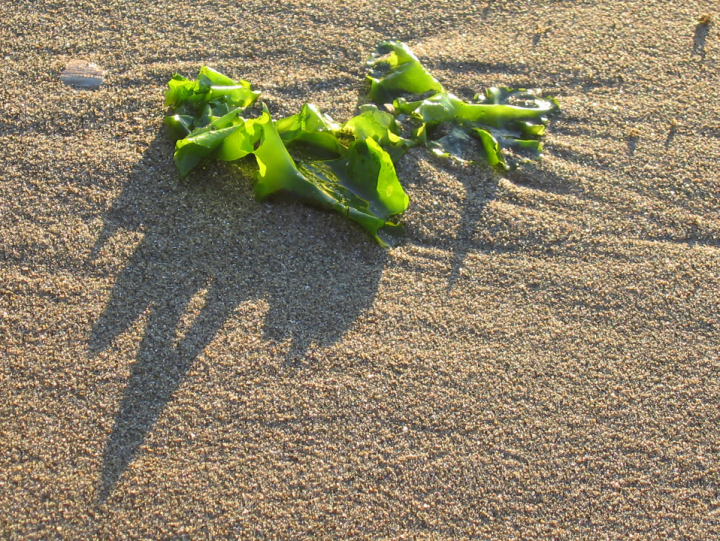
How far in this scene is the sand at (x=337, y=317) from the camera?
1.27m

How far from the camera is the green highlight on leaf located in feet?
5.43

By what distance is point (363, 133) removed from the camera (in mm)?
1797

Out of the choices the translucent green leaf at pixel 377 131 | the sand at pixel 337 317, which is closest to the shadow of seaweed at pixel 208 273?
the sand at pixel 337 317

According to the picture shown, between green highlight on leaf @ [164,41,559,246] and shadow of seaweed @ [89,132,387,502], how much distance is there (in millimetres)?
63

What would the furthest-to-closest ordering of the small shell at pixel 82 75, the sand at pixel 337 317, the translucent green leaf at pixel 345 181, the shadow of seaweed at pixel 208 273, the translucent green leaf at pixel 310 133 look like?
the small shell at pixel 82 75, the translucent green leaf at pixel 310 133, the translucent green leaf at pixel 345 181, the shadow of seaweed at pixel 208 273, the sand at pixel 337 317

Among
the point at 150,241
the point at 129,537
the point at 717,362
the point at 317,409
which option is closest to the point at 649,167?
the point at 717,362

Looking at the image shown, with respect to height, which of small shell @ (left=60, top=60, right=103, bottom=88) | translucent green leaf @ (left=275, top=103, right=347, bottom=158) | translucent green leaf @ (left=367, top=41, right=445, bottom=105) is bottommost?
small shell @ (left=60, top=60, right=103, bottom=88)

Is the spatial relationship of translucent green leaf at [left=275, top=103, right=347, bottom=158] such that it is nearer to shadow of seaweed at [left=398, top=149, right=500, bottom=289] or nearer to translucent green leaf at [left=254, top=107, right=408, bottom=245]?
translucent green leaf at [left=254, top=107, right=408, bottom=245]

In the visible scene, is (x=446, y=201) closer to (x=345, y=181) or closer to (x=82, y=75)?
(x=345, y=181)

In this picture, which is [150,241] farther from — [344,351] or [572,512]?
[572,512]

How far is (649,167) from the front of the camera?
1.90 m

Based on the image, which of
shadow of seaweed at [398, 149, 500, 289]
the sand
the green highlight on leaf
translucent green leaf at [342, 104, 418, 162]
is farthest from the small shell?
shadow of seaweed at [398, 149, 500, 289]

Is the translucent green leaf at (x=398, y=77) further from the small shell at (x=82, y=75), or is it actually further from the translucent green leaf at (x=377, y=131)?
the small shell at (x=82, y=75)

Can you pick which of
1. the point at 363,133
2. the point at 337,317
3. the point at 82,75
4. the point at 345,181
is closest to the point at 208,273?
the point at 337,317
